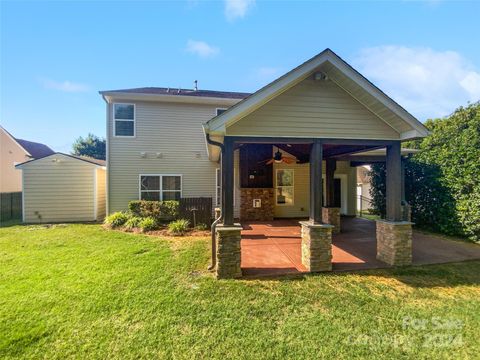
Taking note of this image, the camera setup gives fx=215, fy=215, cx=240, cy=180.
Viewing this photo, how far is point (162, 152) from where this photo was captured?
36.0ft

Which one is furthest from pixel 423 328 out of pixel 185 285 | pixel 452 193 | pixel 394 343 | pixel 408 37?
pixel 408 37

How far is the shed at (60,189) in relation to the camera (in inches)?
415

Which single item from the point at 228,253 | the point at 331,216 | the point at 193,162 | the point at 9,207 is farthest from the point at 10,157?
the point at 331,216

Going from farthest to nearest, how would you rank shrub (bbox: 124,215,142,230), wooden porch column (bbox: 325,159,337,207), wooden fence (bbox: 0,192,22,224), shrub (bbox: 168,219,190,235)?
wooden fence (bbox: 0,192,22,224) < shrub (bbox: 124,215,142,230) < shrub (bbox: 168,219,190,235) < wooden porch column (bbox: 325,159,337,207)

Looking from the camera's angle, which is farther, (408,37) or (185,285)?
(408,37)

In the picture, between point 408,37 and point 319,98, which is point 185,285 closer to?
point 319,98

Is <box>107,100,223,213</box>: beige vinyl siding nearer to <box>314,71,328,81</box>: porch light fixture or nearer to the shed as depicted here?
the shed

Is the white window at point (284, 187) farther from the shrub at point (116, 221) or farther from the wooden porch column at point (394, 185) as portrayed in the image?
the shrub at point (116, 221)

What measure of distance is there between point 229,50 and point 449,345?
1163 cm

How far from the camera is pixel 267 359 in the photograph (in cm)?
267

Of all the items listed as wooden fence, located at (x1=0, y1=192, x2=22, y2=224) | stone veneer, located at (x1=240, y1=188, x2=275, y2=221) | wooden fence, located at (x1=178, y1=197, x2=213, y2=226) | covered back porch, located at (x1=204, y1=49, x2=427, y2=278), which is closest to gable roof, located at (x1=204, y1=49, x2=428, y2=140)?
covered back porch, located at (x1=204, y1=49, x2=427, y2=278)

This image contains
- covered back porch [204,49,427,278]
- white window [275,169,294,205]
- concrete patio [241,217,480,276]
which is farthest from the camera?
white window [275,169,294,205]

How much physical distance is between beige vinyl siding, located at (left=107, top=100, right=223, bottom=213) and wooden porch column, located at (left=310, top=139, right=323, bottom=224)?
23.5 ft

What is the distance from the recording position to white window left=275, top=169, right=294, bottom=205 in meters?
11.8
